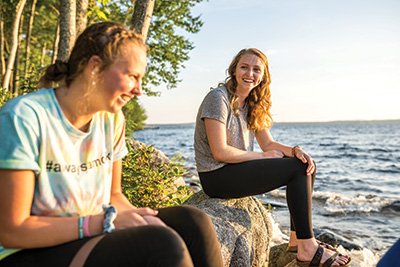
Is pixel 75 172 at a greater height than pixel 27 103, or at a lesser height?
lesser

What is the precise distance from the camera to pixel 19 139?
5.16 ft

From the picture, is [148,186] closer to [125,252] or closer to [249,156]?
[249,156]

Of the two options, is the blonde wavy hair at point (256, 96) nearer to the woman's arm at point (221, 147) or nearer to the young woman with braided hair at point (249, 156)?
the young woman with braided hair at point (249, 156)

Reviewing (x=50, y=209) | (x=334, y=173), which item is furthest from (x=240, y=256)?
(x=334, y=173)

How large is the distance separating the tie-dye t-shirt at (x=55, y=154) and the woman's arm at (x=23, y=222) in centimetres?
6

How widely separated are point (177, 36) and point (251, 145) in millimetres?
11436

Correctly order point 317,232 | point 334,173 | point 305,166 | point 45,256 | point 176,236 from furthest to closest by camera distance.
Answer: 1. point 334,173
2. point 317,232
3. point 305,166
4. point 176,236
5. point 45,256

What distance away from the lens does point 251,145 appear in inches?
162

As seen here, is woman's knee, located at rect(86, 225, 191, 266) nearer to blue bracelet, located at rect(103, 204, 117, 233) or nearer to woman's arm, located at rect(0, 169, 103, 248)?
blue bracelet, located at rect(103, 204, 117, 233)

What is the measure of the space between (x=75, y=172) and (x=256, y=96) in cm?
269

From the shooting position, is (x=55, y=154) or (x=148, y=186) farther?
(x=148, y=186)

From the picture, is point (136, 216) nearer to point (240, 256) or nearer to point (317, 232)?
point (240, 256)

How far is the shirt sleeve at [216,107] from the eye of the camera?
368cm

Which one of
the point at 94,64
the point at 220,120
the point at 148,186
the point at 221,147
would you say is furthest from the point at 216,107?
the point at 94,64
